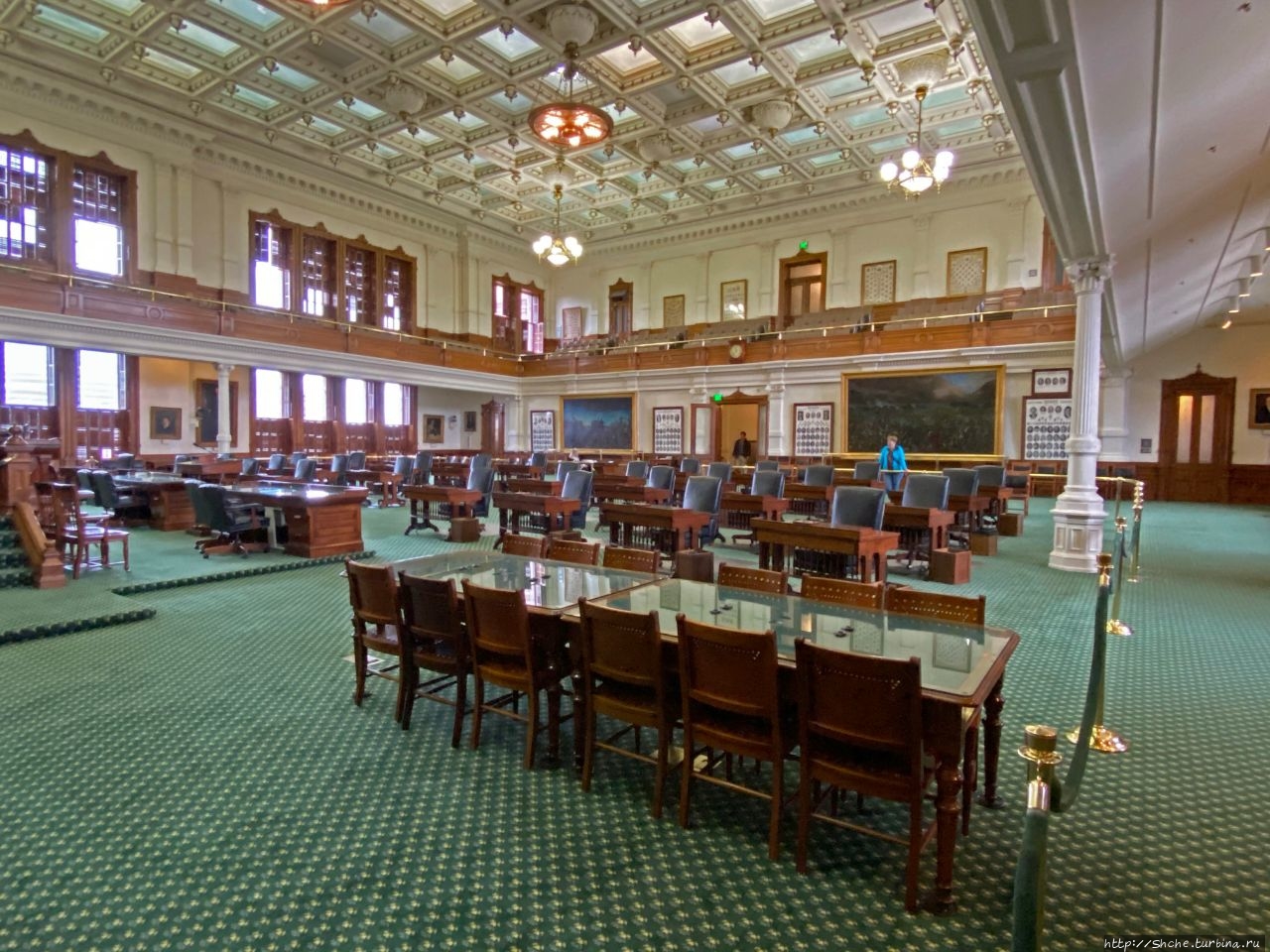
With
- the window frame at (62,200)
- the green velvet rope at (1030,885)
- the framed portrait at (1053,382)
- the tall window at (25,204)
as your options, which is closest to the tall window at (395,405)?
the window frame at (62,200)

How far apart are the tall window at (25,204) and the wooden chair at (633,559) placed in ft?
49.1

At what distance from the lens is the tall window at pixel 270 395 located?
53.8 feet

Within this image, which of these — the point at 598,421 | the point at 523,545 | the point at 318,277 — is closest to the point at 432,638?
the point at 523,545

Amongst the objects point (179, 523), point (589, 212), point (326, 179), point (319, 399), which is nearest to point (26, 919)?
point (179, 523)

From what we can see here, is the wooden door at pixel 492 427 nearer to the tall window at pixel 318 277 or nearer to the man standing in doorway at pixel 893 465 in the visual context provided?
the tall window at pixel 318 277

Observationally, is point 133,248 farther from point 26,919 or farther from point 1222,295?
point 1222,295

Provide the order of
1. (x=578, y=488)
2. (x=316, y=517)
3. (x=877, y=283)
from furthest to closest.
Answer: (x=877, y=283) < (x=578, y=488) < (x=316, y=517)

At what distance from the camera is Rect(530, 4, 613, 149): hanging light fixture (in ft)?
34.7

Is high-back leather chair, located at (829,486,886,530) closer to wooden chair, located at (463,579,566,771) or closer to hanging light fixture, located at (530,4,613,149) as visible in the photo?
wooden chair, located at (463,579,566,771)

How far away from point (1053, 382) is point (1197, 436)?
4650mm

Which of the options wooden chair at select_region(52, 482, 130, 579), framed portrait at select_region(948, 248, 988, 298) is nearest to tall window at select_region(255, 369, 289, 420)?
wooden chair at select_region(52, 482, 130, 579)

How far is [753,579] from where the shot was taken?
11.8ft

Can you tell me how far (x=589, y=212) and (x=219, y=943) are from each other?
69.8 feet

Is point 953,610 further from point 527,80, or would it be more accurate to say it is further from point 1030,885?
point 527,80
